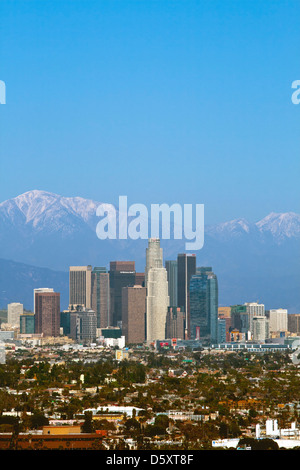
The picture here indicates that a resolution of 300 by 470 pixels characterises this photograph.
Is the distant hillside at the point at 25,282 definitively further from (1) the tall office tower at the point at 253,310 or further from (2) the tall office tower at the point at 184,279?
(1) the tall office tower at the point at 253,310

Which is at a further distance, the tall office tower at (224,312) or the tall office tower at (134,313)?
the tall office tower at (224,312)

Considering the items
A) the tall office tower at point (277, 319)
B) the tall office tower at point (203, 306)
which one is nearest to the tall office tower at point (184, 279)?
the tall office tower at point (203, 306)

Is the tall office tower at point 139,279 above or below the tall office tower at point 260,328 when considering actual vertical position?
above

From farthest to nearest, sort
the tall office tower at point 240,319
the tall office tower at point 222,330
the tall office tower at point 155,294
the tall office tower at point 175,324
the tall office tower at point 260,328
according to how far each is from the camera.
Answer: the tall office tower at point 240,319 → the tall office tower at point 260,328 → the tall office tower at point 222,330 → the tall office tower at point 175,324 → the tall office tower at point 155,294

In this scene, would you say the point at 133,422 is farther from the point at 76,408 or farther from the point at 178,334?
the point at 178,334

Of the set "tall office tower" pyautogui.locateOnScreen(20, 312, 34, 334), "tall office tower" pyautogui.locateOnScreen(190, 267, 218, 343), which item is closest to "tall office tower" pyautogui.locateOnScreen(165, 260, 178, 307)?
"tall office tower" pyautogui.locateOnScreen(190, 267, 218, 343)

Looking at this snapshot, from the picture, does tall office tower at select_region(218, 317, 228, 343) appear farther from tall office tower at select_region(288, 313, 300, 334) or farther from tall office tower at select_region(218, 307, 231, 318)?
tall office tower at select_region(288, 313, 300, 334)

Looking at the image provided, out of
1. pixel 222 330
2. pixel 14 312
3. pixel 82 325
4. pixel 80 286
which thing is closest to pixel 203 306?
pixel 222 330
